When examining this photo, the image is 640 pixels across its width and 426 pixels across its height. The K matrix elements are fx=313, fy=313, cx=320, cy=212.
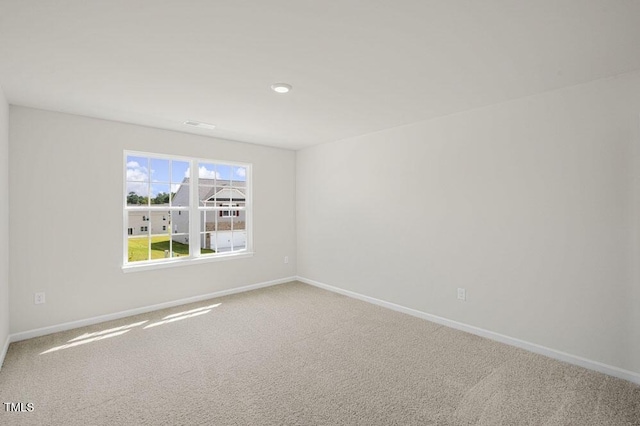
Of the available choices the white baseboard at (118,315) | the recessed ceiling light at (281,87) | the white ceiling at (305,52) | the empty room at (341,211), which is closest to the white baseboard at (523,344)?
the empty room at (341,211)

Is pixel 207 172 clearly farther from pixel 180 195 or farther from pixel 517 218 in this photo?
pixel 517 218

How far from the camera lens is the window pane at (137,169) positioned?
4035 millimetres

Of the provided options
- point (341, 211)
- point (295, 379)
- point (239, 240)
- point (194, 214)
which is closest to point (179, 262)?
point (194, 214)

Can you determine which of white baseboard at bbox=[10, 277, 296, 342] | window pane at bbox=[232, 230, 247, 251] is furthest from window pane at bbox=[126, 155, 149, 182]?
white baseboard at bbox=[10, 277, 296, 342]

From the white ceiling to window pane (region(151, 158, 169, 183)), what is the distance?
93 cm

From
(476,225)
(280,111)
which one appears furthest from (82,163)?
(476,225)

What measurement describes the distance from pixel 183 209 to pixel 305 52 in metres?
3.15

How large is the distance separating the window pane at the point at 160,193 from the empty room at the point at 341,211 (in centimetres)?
2

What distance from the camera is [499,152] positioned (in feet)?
10.4

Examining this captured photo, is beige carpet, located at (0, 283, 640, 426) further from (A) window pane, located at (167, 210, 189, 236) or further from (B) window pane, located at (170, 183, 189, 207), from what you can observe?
(B) window pane, located at (170, 183, 189, 207)

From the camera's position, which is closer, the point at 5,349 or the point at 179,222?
the point at 5,349

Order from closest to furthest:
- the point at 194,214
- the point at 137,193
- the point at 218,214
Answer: the point at 137,193 < the point at 194,214 < the point at 218,214

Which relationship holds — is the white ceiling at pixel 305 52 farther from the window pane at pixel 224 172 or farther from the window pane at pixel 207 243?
the window pane at pixel 207 243

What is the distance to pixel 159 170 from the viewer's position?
168 inches
